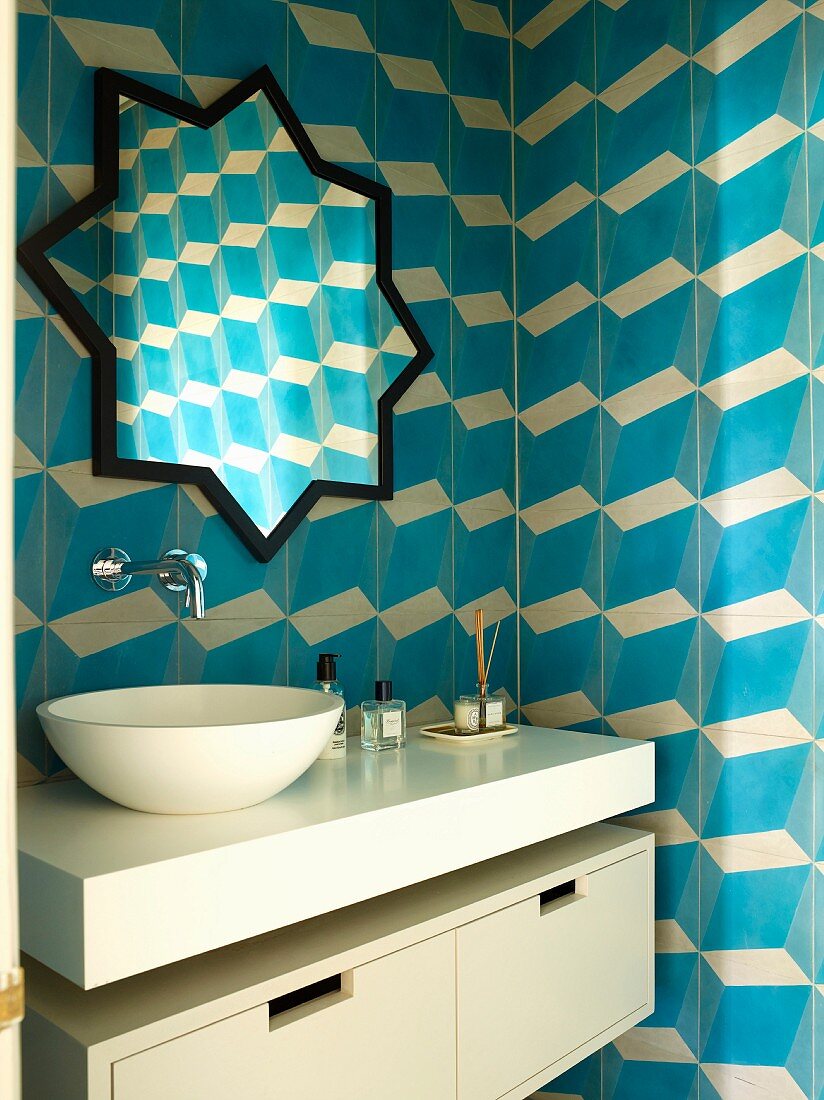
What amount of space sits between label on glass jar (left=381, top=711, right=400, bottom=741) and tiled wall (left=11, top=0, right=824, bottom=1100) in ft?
0.67

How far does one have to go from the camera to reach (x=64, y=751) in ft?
3.79

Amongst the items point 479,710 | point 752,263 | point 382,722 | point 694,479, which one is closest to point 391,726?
point 382,722

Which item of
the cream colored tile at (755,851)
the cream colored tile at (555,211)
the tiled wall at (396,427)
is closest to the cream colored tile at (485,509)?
the tiled wall at (396,427)

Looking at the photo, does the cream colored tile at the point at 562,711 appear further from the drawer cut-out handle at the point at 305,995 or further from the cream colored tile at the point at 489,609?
the drawer cut-out handle at the point at 305,995

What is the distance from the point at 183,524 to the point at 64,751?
535mm

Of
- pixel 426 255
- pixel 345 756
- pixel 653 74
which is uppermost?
pixel 653 74

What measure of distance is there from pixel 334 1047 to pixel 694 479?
1259mm

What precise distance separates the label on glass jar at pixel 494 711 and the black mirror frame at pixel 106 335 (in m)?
0.48

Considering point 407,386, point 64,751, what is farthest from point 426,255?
point 64,751

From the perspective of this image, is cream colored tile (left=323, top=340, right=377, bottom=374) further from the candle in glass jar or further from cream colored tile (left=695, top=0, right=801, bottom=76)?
cream colored tile (left=695, top=0, right=801, bottom=76)

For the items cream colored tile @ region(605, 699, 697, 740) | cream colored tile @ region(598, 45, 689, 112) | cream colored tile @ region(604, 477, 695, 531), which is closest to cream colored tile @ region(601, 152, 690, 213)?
cream colored tile @ region(598, 45, 689, 112)

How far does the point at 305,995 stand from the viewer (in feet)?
4.11

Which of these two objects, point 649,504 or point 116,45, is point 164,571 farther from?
point 649,504

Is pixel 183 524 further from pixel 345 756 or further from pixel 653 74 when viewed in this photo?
pixel 653 74
